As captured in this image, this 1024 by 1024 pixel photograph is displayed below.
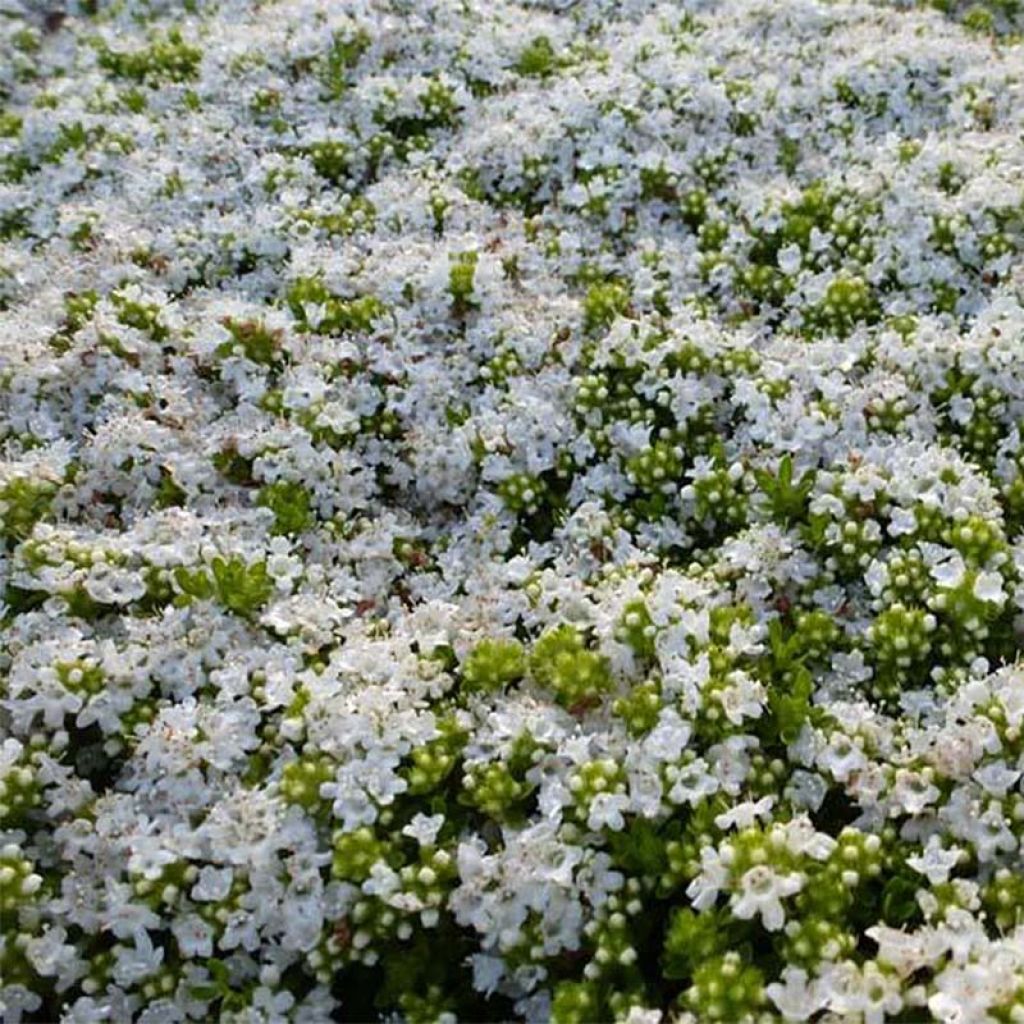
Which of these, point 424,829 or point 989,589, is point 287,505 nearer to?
point 424,829

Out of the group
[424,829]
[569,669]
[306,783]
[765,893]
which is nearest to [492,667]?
[569,669]

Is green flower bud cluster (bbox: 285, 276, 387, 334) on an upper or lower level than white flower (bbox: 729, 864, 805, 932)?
upper

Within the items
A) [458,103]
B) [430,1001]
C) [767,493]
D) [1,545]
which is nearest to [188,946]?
[430,1001]

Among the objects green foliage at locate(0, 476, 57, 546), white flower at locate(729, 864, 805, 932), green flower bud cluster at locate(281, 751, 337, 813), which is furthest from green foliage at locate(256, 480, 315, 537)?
white flower at locate(729, 864, 805, 932)

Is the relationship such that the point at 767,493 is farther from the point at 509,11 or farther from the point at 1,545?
the point at 509,11

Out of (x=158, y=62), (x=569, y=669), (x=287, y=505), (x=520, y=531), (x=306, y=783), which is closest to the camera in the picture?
(x=306, y=783)

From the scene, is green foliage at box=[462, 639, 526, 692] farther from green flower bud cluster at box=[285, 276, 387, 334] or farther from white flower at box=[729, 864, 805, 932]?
green flower bud cluster at box=[285, 276, 387, 334]

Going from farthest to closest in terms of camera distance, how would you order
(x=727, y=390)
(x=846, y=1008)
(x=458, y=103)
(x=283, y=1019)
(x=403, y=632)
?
(x=458, y=103)
(x=727, y=390)
(x=403, y=632)
(x=283, y=1019)
(x=846, y=1008)

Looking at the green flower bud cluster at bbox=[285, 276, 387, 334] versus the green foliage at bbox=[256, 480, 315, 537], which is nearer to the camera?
the green foliage at bbox=[256, 480, 315, 537]
